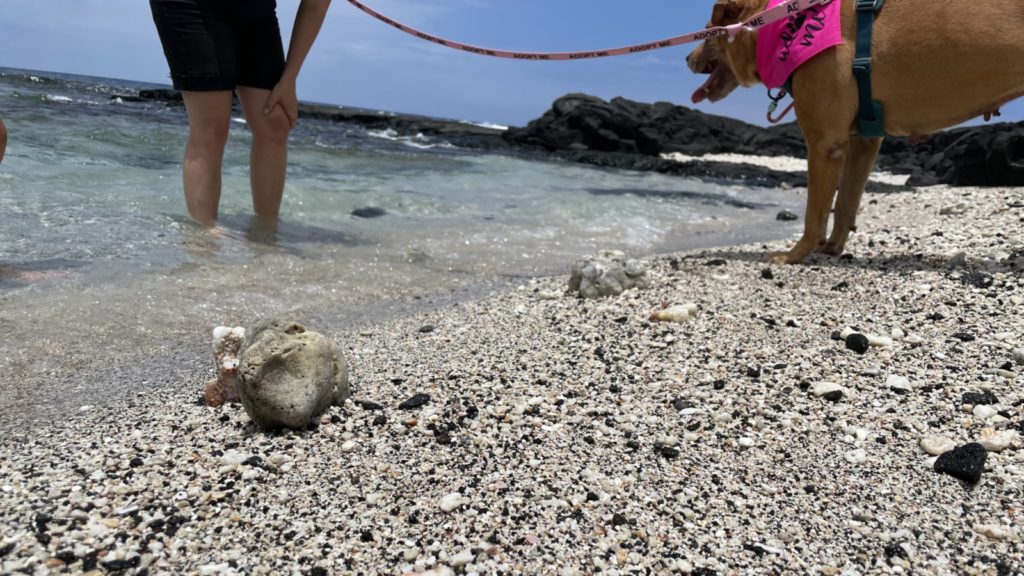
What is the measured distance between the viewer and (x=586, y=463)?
182cm

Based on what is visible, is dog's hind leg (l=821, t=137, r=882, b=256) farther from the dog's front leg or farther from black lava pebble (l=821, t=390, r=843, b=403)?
black lava pebble (l=821, t=390, r=843, b=403)

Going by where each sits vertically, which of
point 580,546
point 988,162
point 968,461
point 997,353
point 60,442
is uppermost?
point 988,162

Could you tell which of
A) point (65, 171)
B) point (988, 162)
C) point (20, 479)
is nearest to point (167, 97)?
point (65, 171)

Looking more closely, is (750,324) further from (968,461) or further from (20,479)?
(20,479)

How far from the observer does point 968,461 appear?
5.67ft

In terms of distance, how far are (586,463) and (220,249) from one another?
335cm

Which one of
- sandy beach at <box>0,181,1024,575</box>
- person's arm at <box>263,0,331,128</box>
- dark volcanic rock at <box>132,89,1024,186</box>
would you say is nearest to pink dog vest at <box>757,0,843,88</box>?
sandy beach at <box>0,181,1024,575</box>

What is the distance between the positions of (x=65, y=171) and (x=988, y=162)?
37.9 ft

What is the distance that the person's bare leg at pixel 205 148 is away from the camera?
164 inches

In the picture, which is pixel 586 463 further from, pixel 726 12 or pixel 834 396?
pixel 726 12

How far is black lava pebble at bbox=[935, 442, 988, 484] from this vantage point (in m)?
1.70

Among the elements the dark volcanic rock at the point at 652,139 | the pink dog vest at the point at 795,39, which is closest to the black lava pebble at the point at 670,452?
the pink dog vest at the point at 795,39

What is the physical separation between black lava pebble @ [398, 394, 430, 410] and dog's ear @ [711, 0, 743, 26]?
3249 mm

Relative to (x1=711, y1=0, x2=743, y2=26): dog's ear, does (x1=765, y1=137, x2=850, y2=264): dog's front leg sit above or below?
below
